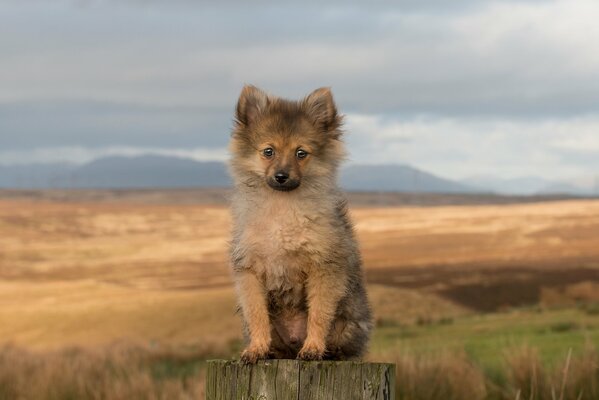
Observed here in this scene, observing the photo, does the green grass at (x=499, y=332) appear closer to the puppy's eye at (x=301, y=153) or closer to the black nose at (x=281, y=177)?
the puppy's eye at (x=301, y=153)

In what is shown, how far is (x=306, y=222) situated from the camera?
4906 mm

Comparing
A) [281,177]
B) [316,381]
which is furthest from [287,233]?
[316,381]

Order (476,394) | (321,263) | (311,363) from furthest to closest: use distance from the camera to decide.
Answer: (476,394)
(321,263)
(311,363)

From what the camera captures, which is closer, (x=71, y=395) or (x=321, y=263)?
(x=321, y=263)

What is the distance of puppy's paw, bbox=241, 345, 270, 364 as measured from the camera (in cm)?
468

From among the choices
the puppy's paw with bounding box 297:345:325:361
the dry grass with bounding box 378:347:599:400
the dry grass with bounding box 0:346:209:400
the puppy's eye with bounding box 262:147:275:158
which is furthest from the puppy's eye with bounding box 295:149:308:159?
the dry grass with bounding box 378:347:599:400

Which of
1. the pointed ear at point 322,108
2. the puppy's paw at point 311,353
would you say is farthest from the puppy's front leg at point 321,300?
the pointed ear at point 322,108

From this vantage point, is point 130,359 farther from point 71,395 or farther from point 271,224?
point 271,224

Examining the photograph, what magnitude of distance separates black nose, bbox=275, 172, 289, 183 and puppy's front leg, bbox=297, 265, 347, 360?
50 centimetres

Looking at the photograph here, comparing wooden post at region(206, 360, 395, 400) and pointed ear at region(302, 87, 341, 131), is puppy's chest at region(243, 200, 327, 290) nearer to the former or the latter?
wooden post at region(206, 360, 395, 400)

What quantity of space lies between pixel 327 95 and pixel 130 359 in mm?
16189

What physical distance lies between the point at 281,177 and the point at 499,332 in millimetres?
18832

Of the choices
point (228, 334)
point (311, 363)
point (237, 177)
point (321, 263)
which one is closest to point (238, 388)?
point (311, 363)

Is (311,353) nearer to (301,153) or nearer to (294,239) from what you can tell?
(294,239)
